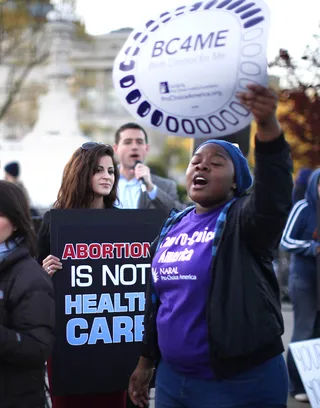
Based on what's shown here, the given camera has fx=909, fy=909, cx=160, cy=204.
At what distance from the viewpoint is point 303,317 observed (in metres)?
7.41

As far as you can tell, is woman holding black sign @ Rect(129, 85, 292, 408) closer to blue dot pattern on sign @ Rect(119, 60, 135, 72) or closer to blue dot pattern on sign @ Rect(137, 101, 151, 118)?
blue dot pattern on sign @ Rect(137, 101, 151, 118)

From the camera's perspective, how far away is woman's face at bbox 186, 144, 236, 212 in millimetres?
3541

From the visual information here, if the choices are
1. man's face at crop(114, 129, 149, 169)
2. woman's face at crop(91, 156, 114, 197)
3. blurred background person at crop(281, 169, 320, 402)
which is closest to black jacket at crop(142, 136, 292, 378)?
woman's face at crop(91, 156, 114, 197)

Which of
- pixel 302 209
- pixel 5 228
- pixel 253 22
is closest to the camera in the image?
pixel 5 228

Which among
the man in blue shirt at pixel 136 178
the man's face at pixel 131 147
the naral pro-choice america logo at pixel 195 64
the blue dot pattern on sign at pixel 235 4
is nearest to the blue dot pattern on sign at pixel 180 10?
the naral pro-choice america logo at pixel 195 64

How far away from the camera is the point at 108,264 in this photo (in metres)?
4.71

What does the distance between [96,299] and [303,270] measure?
312 centimetres

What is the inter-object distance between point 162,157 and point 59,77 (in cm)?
3493

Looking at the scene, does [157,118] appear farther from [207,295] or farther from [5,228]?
[207,295]

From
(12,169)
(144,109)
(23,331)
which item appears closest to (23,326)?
(23,331)

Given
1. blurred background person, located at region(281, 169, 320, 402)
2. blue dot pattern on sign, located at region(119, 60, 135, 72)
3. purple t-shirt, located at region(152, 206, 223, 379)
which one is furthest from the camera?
blurred background person, located at region(281, 169, 320, 402)

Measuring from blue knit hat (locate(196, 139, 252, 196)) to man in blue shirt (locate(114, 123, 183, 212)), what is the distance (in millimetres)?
2675

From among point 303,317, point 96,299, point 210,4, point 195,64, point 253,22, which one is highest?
point 210,4

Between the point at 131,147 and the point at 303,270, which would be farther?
the point at 303,270
